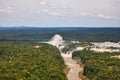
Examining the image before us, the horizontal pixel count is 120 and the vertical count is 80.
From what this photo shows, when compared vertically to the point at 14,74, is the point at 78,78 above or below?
below

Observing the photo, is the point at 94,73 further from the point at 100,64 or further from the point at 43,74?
the point at 43,74

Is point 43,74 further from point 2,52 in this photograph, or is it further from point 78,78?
point 2,52

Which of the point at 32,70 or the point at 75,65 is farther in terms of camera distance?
the point at 75,65

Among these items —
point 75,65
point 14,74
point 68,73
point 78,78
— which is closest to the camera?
point 14,74

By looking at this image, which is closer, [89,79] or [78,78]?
[89,79]

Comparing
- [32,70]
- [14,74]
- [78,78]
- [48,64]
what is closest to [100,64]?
[78,78]

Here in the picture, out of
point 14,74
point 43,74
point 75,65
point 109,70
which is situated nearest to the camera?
point 14,74

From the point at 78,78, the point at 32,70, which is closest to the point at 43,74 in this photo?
the point at 32,70

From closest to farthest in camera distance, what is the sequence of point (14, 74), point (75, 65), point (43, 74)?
point (14, 74), point (43, 74), point (75, 65)

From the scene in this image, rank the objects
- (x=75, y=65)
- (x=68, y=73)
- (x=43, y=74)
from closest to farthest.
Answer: (x=43, y=74) → (x=68, y=73) → (x=75, y=65)
